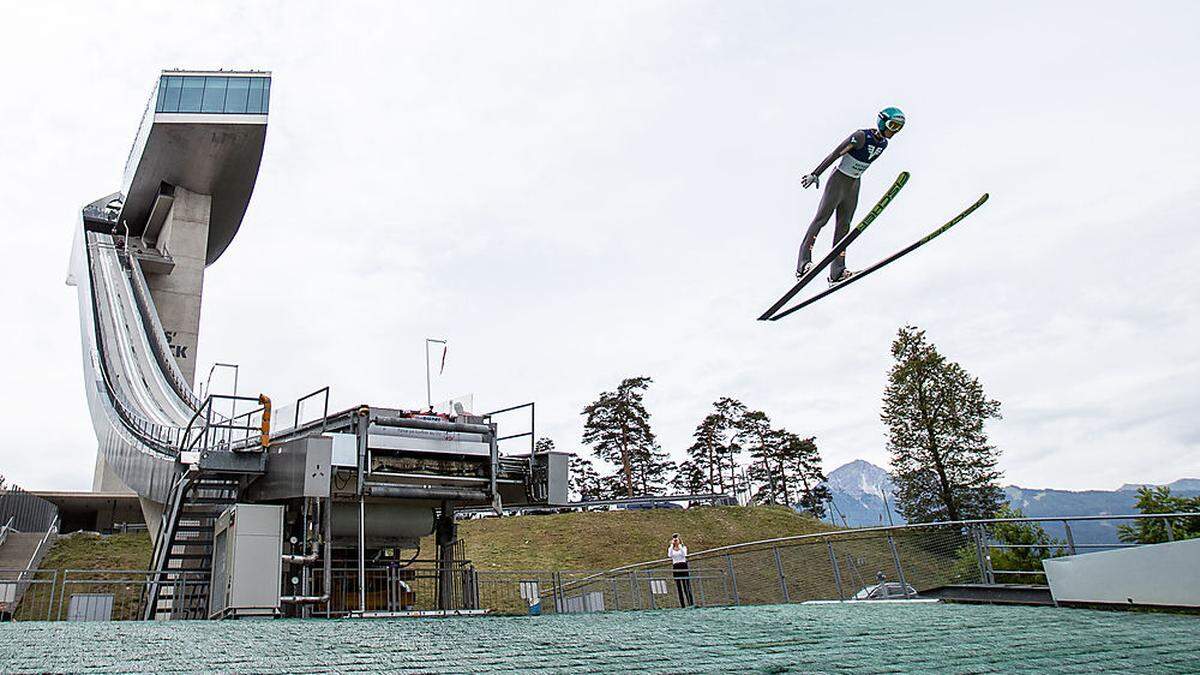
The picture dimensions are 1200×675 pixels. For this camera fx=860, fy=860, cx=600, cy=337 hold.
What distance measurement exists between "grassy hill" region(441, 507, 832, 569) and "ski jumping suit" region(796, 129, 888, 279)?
26.3 m

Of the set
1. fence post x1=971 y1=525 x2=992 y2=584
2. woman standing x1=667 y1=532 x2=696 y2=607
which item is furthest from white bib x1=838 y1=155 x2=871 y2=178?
woman standing x1=667 y1=532 x2=696 y2=607

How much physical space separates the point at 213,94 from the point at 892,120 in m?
53.9

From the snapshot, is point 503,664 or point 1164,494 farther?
point 1164,494

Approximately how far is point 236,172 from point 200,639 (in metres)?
53.0

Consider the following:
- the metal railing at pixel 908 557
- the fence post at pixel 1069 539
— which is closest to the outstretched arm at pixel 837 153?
the metal railing at pixel 908 557

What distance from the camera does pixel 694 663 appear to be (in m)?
6.14

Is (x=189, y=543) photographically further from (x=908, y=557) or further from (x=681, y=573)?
(x=908, y=557)

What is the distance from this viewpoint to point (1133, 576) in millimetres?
11148

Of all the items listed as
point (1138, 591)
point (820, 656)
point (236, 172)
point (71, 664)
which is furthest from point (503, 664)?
point (236, 172)

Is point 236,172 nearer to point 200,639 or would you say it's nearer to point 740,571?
point 740,571

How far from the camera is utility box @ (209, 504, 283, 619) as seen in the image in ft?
52.2

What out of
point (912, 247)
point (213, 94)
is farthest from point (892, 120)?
point (213, 94)

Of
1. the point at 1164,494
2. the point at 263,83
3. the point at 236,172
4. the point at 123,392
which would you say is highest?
the point at 263,83

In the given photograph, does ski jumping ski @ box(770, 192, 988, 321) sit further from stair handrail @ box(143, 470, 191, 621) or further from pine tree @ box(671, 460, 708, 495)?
pine tree @ box(671, 460, 708, 495)
